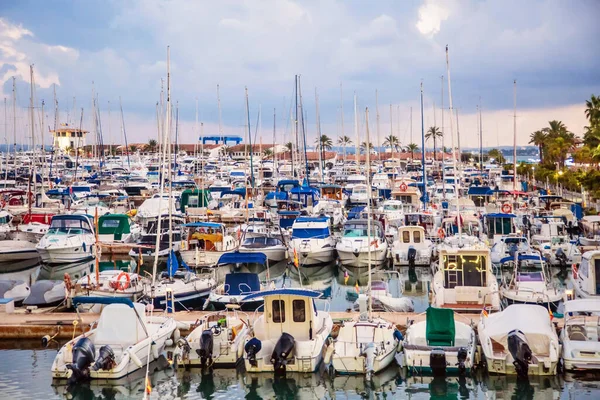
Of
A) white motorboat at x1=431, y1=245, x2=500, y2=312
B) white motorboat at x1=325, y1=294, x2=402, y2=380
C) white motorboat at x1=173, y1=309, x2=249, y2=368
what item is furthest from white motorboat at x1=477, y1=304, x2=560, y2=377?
white motorboat at x1=173, y1=309, x2=249, y2=368

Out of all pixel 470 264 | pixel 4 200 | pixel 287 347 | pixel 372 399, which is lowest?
pixel 372 399

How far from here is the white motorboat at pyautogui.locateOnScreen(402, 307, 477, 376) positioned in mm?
18781

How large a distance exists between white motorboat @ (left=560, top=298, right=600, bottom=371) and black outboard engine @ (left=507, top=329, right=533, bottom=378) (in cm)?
122

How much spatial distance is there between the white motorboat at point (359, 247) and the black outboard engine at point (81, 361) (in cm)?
1785

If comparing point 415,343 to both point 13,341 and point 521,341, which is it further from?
point 13,341

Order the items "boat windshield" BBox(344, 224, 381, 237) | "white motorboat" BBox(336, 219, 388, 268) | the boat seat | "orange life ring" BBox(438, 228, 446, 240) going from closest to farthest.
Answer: the boat seat < "white motorboat" BBox(336, 219, 388, 268) < "boat windshield" BBox(344, 224, 381, 237) < "orange life ring" BBox(438, 228, 446, 240)

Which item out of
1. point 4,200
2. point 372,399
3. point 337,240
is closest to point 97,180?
point 4,200

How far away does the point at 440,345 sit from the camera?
1969 centimetres

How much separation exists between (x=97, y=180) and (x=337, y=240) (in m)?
35.9

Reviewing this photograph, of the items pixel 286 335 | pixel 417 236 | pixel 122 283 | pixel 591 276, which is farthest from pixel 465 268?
pixel 122 283

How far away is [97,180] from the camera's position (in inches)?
2621

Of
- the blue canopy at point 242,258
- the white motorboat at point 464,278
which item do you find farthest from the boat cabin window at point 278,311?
the blue canopy at point 242,258

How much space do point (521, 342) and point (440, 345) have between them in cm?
236

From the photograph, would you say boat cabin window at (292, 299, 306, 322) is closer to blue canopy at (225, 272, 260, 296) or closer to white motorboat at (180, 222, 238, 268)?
blue canopy at (225, 272, 260, 296)
